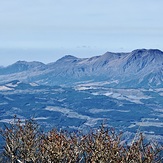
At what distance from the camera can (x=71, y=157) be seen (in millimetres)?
31484

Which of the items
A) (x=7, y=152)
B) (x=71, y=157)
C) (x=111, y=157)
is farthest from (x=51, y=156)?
(x=7, y=152)

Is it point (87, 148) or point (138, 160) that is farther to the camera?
point (87, 148)

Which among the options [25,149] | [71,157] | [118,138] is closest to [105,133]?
[118,138]

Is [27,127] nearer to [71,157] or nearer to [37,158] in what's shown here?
[37,158]

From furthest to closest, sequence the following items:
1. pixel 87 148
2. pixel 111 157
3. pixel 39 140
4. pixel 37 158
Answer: pixel 39 140 < pixel 37 158 < pixel 87 148 < pixel 111 157

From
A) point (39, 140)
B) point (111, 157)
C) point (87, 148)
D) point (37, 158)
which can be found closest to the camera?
point (111, 157)

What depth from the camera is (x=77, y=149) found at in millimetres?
32875

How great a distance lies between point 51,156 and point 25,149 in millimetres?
4780

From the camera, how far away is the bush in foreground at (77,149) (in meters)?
30.5

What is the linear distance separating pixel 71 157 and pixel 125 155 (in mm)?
3409

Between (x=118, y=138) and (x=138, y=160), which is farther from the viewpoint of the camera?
(x=118, y=138)

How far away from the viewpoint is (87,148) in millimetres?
32562

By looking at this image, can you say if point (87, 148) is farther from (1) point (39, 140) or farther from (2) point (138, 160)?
(1) point (39, 140)

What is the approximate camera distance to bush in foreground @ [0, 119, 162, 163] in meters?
30.5
